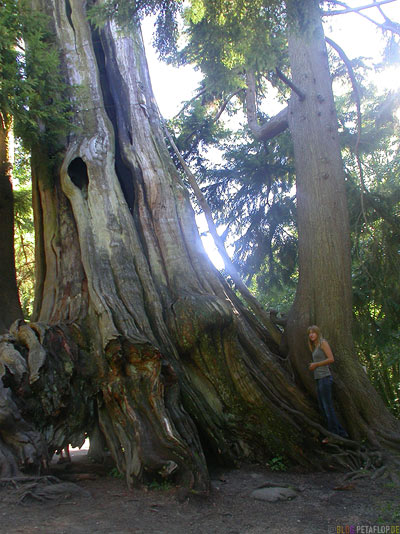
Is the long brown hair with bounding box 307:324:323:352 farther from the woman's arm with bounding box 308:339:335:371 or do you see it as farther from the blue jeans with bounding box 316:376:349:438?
the blue jeans with bounding box 316:376:349:438

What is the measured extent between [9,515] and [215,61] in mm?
6084

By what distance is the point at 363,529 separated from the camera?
3.53m

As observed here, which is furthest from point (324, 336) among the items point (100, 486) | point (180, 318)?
point (100, 486)

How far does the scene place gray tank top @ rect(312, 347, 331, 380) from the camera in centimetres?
A: 557

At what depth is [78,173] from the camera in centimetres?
724

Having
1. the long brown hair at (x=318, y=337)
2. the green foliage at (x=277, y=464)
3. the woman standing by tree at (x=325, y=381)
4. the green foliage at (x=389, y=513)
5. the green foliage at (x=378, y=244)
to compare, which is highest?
the green foliage at (x=378, y=244)

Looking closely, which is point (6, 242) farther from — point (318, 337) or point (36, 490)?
point (318, 337)

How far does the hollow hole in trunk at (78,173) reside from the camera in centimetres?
715

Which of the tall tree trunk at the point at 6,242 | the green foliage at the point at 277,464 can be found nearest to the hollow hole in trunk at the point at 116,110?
the tall tree trunk at the point at 6,242

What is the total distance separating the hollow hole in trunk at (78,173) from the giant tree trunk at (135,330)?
0.02 metres

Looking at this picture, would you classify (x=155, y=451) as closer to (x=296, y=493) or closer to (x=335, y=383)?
(x=296, y=493)

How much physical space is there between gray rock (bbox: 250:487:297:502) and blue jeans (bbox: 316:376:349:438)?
1.27 metres

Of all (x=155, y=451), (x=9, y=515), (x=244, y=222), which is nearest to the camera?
(x=9, y=515)

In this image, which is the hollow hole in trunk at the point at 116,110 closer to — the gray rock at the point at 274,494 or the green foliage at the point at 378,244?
the green foliage at the point at 378,244
